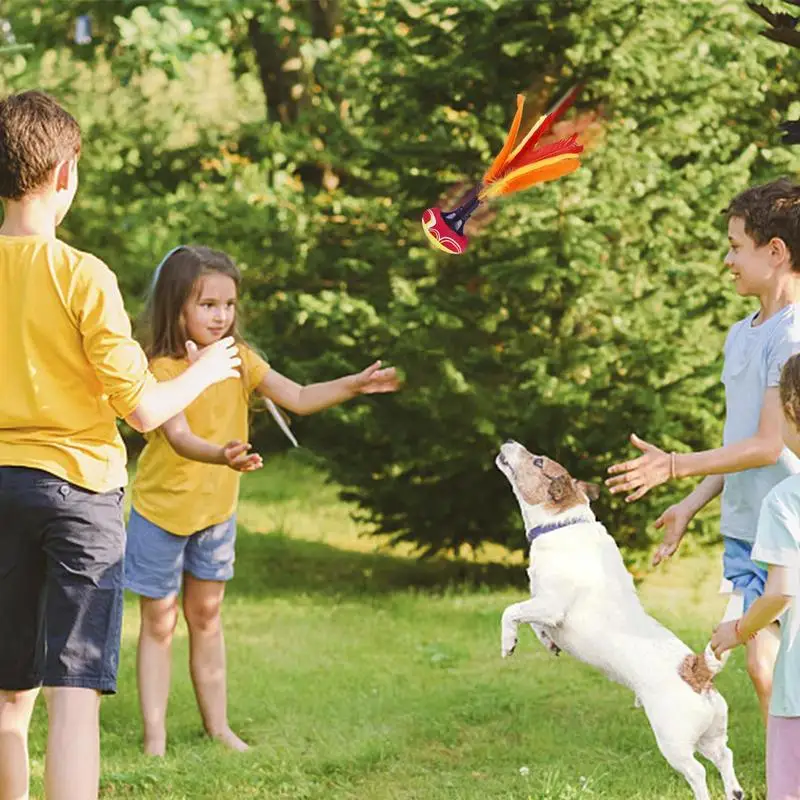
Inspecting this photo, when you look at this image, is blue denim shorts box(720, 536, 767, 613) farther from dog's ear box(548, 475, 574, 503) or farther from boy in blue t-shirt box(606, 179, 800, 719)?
dog's ear box(548, 475, 574, 503)

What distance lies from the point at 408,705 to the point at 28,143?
2892mm

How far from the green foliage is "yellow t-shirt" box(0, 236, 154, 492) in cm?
378

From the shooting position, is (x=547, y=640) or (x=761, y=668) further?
(x=761, y=668)

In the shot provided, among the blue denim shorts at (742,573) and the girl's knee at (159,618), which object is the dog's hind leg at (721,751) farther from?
the girl's knee at (159,618)

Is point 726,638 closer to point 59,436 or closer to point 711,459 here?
point 711,459

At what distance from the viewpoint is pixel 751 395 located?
3.98 meters

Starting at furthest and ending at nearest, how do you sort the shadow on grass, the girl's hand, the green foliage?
the shadow on grass, the green foliage, the girl's hand

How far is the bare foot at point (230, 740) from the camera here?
4.90 meters

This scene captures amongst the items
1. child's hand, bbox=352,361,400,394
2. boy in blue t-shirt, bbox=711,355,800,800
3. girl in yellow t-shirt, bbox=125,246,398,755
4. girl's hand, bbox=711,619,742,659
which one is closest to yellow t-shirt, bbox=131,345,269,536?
girl in yellow t-shirt, bbox=125,246,398,755

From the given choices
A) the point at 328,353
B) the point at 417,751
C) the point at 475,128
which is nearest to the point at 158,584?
the point at 417,751

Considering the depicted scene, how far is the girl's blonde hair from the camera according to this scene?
4.77 meters

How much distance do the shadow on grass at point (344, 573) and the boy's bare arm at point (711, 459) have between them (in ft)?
13.6

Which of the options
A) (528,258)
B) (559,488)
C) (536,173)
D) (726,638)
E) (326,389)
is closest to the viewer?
(726,638)

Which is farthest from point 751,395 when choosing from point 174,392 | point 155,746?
point 155,746
